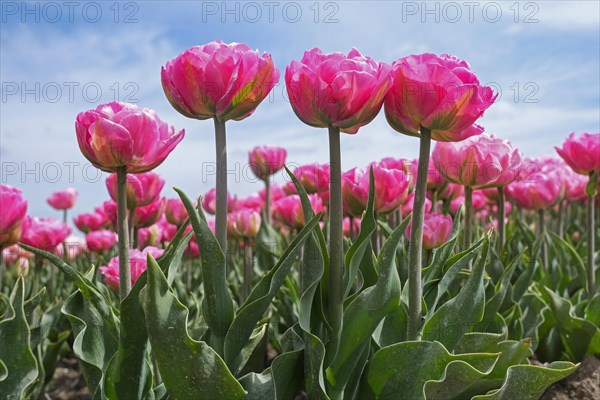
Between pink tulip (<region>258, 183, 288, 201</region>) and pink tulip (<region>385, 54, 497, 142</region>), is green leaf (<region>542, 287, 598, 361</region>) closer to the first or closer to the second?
pink tulip (<region>385, 54, 497, 142</region>)

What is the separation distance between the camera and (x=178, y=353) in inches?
49.0

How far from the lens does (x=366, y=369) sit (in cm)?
154

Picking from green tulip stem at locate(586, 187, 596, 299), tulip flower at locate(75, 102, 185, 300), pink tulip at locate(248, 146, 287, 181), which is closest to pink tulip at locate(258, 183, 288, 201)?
pink tulip at locate(248, 146, 287, 181)

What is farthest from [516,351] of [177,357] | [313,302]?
[177,357]

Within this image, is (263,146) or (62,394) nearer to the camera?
(62,394)

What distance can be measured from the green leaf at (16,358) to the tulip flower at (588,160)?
6.77ft

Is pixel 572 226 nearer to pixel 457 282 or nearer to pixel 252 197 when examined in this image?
pixel 252 197

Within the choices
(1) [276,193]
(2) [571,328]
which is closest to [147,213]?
(2) [571,328]

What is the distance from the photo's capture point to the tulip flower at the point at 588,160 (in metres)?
2.56

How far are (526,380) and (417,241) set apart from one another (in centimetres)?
43

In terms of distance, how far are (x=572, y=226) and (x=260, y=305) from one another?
402 centimetres

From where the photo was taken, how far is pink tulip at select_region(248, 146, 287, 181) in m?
3.68

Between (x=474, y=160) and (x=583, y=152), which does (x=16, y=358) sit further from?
(x=583, y=152)

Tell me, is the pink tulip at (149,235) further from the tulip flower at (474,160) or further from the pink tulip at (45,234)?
the tulip flower at (474,160)
